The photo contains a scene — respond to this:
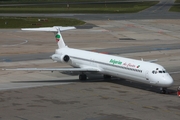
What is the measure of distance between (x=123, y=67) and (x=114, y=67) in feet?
3.89

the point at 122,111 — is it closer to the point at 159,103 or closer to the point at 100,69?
the point at 159,103

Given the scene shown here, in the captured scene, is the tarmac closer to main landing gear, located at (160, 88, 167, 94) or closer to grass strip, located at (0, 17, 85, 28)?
main landing gear, located at (160, 88, 167, 94)

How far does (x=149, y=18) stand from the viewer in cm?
11194

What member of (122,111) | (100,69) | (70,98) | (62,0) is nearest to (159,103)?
(122,111)

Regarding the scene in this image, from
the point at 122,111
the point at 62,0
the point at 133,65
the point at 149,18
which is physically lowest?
the point at 122,111

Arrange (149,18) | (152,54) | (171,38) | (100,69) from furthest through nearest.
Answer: (149,18) → (171,38) → (152,54) → (100,69)

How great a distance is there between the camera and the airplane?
3788cm

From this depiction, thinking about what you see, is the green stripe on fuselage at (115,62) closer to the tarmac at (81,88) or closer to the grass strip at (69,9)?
the tarmac at (81,88)

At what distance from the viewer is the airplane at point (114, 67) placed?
3788 centimetres

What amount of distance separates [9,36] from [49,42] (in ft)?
33.1

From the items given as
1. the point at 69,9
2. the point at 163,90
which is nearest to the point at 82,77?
the point at 163,90

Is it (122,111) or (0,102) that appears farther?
(0,102)

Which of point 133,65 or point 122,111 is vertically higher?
point 133,65

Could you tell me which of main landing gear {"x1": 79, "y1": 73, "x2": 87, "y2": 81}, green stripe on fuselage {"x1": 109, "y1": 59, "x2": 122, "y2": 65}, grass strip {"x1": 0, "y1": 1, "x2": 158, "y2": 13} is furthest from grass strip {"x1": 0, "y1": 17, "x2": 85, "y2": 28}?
green stripe on fuselage {"x1": 109, "y1": 59, "x2": 122, "y2": 65}
